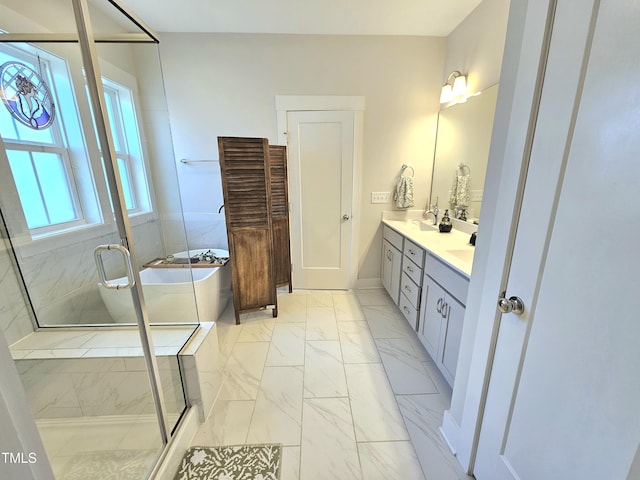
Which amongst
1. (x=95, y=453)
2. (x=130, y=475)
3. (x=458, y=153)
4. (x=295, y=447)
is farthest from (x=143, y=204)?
(x=458, y=153)

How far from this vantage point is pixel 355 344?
2.22m

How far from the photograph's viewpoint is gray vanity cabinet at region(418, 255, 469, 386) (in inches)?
60.8

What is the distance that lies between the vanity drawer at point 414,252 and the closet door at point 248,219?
1315 mm

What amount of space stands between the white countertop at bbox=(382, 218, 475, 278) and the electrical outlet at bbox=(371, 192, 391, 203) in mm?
369

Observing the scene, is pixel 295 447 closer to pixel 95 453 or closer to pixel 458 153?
pixel 95 453

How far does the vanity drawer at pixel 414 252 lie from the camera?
2061 millimetres

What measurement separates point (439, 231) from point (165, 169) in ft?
8.77

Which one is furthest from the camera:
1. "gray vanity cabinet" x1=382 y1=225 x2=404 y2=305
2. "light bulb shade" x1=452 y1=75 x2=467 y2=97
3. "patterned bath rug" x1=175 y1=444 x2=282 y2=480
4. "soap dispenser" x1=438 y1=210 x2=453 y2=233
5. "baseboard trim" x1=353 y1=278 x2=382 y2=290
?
"baseboard trim" x1=353 y1=278 x2=382 y2=290

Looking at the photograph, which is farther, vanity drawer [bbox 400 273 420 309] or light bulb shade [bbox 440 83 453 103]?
light bulb shade [bbox 440 83 453 103]

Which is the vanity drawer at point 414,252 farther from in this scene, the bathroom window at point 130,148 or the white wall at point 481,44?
the bathroom window at point 130,148

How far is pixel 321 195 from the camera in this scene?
3025mm


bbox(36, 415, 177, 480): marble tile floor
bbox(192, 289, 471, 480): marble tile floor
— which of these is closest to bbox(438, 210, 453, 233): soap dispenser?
bbox(192, 289, 471, 480): marble tile floor

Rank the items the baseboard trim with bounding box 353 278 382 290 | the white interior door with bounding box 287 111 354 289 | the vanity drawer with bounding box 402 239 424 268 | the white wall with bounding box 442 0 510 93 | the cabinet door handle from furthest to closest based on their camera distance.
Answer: the baseboard trim with bounding box 353 278 382 290, the white interior door with bounding box 287 111 354 289, the vanity drawer with bounding box 402 239 424 268, the white wall with bounding box 442 0 510 93, the cabinet door handle

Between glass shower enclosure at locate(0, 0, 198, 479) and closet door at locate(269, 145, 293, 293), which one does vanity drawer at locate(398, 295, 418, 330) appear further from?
glass shower enclosure at locate(0, 0, 198, 479)
